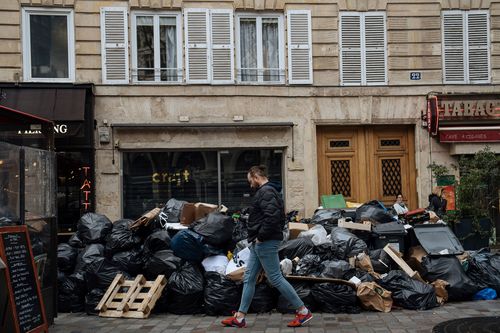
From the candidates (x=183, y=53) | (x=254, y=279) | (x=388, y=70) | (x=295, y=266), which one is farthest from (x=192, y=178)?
(x=254, y=279)

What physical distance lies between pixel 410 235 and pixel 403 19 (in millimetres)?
7019

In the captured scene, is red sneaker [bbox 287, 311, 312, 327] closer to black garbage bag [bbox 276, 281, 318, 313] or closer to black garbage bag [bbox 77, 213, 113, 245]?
black garbage bag [bbox 276, 281, 318, 313]

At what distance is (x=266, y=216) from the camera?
661 cm

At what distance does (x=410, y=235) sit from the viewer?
30.0 ft

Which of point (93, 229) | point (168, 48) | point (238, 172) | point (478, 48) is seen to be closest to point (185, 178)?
point (238, 172)

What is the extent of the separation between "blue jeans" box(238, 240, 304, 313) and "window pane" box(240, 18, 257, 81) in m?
7.94

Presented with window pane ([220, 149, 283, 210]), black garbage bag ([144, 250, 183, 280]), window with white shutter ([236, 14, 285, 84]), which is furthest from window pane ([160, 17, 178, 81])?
black garbage bag ([144, 250, 183, 280])

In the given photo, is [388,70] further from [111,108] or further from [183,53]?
[111,108]

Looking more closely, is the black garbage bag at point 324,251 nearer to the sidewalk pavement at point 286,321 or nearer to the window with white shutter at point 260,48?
the sidewalk pavement at point 286,321

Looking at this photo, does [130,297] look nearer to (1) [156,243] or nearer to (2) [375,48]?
(1) [156,243]

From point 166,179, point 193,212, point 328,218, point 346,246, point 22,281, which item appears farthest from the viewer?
point 166,179

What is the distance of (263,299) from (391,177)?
7.71 meters

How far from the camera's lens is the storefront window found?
45.1ft

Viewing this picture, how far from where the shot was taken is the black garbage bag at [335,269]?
769 cm
